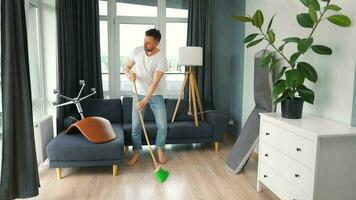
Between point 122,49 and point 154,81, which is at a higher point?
point 122,49

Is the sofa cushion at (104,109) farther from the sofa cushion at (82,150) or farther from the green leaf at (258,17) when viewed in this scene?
the green leaf at (258,17)

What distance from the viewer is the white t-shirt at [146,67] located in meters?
3.31

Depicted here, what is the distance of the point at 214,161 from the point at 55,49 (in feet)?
8.84

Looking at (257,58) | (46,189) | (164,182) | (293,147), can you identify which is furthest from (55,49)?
(293,147)

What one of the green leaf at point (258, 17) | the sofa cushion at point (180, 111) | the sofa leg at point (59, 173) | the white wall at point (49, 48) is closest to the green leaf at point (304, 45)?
the green leaf at point (258, 17)

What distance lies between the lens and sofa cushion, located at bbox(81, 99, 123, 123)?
4.14m

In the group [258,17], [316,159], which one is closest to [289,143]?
[316,159]

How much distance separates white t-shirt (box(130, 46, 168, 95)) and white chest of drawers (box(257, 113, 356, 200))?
1.53 metres

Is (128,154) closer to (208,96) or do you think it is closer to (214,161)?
(214,161)

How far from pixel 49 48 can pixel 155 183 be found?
8.25ft

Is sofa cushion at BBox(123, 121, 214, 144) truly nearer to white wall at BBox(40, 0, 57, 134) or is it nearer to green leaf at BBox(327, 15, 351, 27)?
white wall at BBox(40, 0, 57, 134)

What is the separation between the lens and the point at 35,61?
3.79 m

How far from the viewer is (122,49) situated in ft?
15.5

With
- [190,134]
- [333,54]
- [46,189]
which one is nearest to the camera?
[333,54]
